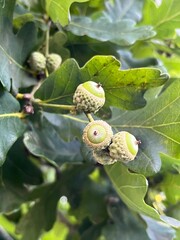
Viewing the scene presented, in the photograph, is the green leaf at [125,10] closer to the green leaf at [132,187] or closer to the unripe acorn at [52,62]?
the unripe acorn at [52,62]

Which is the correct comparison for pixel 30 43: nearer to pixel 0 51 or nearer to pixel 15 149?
pixel 0 51

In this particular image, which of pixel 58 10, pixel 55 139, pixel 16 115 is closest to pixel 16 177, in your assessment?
pixel 55 139

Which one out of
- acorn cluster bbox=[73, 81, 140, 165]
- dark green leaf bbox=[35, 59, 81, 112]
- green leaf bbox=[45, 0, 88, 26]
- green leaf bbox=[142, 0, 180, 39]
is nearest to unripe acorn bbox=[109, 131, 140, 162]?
acorn cluster bbox=[73, 81, 140, 165]

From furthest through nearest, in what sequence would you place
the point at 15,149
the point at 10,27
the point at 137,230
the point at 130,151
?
1. the point at 137,230
2. the point at 15,149
3. the point at 10,27
4. the point at 130,151

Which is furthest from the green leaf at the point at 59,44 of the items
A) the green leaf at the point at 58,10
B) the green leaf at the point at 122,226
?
the green leaf at the point at 122,226

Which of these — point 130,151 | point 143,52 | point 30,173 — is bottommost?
point 30,173

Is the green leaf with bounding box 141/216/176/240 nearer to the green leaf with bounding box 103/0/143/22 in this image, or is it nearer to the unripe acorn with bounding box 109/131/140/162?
the unripe acorn with bounding box 109/131/140/162

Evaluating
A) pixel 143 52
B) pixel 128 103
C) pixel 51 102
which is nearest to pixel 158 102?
pixel 128 103
